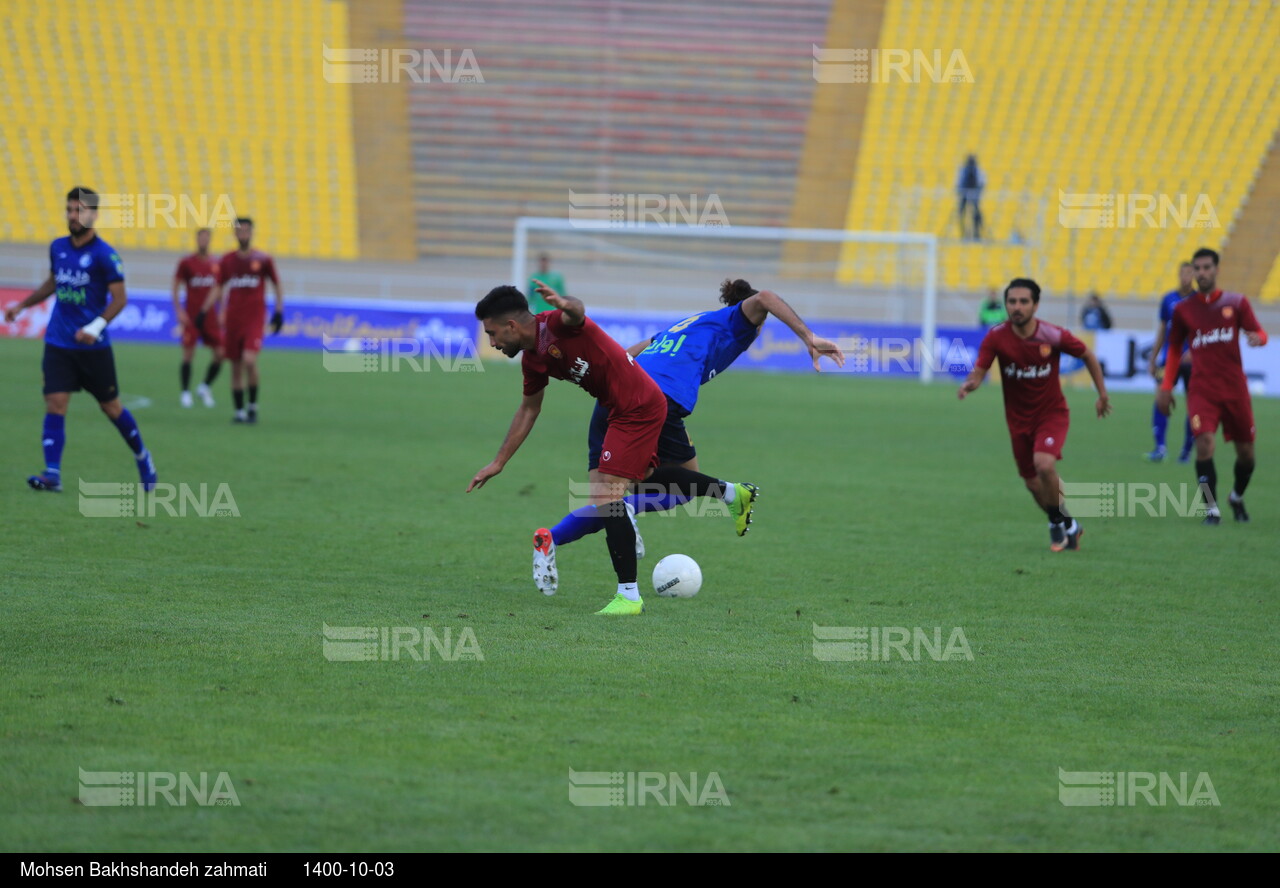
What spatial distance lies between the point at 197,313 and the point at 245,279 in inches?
81.6

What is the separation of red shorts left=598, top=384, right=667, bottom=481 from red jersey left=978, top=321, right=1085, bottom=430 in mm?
3332

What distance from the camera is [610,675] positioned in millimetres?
5734

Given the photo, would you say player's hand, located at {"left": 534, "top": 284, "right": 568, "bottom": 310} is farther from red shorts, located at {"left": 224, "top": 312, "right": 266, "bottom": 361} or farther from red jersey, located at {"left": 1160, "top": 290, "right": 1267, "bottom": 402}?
red shorts, located at {"left": 224, "top": 312, "right": 266, "bottom": 361}

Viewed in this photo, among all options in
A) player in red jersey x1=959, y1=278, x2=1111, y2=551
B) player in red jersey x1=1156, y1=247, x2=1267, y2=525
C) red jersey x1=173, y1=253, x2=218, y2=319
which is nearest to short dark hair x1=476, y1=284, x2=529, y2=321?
player in red jersey x1=959, y1=278, x2=1111, y2=551

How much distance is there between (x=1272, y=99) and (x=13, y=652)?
37732 millimetres

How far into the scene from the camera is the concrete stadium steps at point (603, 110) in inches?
1449

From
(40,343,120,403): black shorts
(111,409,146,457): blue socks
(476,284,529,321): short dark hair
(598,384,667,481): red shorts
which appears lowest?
(598,384,667,481): red shorts

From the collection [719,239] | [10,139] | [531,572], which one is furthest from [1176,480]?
[10,139]

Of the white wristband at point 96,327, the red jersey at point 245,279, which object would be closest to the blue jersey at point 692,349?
the white wristband at point 96,327

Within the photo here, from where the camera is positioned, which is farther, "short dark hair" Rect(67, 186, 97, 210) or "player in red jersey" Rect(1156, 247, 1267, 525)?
"player in red jersey" Rect(1156, 247, 1267, 525)

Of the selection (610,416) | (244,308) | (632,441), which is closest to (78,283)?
(610,416)

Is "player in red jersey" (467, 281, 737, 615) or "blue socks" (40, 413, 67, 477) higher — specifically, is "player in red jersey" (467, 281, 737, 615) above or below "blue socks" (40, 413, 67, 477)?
below

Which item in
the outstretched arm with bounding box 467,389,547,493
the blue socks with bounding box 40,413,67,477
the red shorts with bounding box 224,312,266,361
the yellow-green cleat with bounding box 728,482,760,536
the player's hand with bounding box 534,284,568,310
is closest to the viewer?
the player's hand with bounding box 534,284,568,310

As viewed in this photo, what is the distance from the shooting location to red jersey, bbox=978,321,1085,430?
31.8 ft
